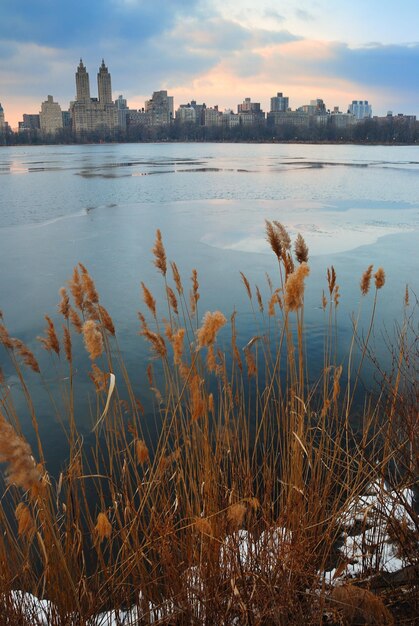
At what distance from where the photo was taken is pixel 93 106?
13038cm

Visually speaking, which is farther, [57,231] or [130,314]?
[57,231]

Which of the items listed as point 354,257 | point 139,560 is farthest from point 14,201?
point 139,560

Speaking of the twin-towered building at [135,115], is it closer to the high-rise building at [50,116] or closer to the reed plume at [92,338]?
the high-rise building at [50,116]

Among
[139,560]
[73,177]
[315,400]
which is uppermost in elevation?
[73,177]

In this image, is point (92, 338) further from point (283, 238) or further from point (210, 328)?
point (283, 238)

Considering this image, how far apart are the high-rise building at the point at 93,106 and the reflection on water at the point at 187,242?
304 feet

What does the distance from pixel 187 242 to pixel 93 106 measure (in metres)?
133

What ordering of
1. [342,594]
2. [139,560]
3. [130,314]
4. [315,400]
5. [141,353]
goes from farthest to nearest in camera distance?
[130,314] → [141,353] → [315,400] → [139,560] → [342,594]

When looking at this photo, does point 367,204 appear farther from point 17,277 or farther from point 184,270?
point 17,277

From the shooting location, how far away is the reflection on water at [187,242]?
18.2ft

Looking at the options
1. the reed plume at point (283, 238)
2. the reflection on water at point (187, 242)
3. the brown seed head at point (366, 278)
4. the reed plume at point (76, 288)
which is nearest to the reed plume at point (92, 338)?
the reed plume at point (76, 288)

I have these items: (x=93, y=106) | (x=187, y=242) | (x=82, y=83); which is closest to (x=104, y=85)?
(x=82, y=83)

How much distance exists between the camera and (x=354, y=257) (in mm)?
8070

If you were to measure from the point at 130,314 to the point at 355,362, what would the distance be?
2494mm
